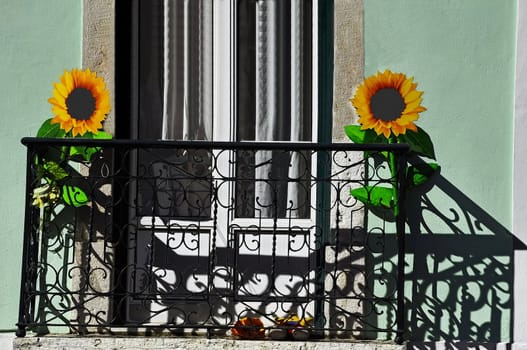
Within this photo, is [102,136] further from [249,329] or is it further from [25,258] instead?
[249,329]

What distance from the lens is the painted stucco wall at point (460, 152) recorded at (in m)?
6.73

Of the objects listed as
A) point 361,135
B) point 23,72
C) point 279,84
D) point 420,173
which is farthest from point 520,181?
point 23,72

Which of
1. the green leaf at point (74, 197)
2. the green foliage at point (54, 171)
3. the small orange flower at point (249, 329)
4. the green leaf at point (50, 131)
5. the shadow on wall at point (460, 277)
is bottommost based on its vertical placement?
the small orange flower at point (249, 329)

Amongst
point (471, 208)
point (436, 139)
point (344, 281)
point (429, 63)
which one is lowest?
point (344, 281)

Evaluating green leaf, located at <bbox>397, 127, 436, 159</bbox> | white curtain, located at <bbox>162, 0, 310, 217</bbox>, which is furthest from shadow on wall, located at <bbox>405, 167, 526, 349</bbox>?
white curtain, located at <bbox>162, 0, 310, 217</bbox>

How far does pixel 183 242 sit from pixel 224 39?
145cm

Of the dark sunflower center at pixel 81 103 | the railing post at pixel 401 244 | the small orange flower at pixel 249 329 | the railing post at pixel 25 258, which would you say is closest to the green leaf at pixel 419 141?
the railing post at pixel 401 244

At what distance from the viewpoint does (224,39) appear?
7.14 m

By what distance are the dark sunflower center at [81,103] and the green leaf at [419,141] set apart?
1996 mm

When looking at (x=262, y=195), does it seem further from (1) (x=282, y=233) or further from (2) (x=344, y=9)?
(2) (x=344, y=9)

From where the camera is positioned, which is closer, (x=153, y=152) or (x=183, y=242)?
(x=183, y=242)

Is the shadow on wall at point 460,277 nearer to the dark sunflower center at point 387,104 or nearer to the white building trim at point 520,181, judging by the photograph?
the white building trim at point 520,181

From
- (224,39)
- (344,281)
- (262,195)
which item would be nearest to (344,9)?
(224,39)

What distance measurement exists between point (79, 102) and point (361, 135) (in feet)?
6.00
